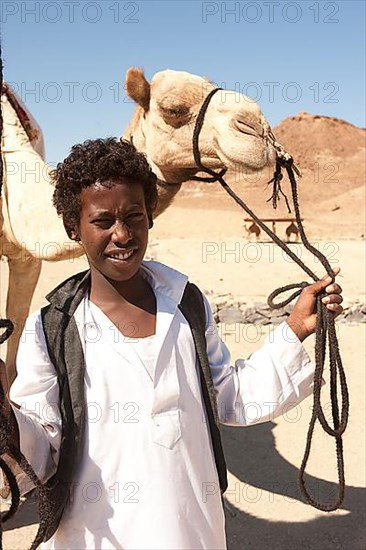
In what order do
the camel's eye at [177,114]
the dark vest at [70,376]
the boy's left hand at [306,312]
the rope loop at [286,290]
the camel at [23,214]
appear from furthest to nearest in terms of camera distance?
the camel at [23,214] → the camel's eye at [177,114] → the rope loop at [286,290] → the boy's left hand at [306,312] → the dark vest at [70,376]

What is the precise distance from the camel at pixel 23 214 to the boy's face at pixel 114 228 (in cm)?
163

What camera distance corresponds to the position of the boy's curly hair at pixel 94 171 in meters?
2.03

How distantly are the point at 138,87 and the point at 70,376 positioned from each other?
84.7 inches

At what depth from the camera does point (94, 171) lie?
2.03m

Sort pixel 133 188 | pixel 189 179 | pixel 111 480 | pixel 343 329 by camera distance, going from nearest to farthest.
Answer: pixel 111 480 < pixel 133 188 < pixel 189 179 < pixel 343 329

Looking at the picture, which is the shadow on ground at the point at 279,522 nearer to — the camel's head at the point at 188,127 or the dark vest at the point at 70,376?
the dark vest at the point at 70,376

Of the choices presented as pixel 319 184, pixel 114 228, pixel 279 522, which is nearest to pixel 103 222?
pixel 114 228

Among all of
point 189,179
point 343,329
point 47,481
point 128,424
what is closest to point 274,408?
point 128,424

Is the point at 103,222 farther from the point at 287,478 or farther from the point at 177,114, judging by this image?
the point at 287,478

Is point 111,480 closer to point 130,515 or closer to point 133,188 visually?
point 130,515

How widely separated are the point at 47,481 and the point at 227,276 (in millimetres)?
10309

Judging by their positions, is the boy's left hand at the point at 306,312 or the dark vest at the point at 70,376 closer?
the dark vest at the point at 70,376

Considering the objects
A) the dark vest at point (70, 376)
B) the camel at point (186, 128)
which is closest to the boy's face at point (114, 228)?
the dark vest at point (70, 376)

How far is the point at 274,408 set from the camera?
2150 millimetres
